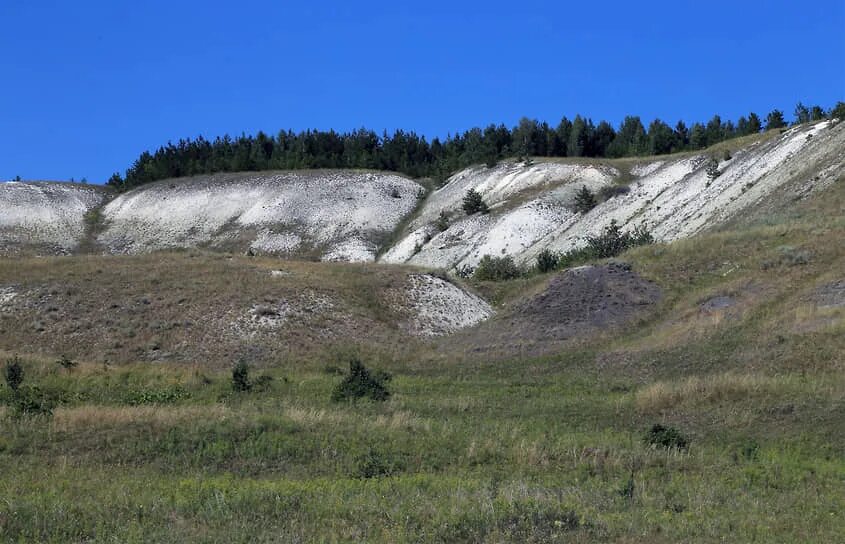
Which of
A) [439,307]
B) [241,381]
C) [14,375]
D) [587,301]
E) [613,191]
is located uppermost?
[613,191]

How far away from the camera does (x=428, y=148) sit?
396 ft

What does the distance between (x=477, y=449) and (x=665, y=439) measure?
377 cm

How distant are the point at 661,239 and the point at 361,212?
36.4 metres

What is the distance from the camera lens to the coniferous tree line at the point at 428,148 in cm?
10581

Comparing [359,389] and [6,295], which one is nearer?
[359,389]

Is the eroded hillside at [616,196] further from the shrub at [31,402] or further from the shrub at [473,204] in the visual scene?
the shrub at [31,402]

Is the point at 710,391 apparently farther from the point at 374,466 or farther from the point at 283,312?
the point at 283,312

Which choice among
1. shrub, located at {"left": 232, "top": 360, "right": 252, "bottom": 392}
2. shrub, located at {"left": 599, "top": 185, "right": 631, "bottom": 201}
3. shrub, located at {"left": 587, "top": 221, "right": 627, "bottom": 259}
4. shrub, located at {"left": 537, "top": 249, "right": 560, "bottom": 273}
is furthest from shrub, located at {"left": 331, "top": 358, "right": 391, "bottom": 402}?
shrub, located at {"left": 599, "top": 185, "right": 631, "bottom": 201}

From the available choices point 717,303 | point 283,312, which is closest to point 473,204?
point 283,312

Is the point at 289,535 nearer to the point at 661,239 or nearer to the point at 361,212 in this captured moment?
the point at 661,239

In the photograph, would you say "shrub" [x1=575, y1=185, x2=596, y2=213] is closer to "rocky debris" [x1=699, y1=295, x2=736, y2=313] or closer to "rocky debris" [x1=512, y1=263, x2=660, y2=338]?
"rocky debris" [x1=512, y1=263, x2=660, y2=338]

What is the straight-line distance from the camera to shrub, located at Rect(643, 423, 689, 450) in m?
17.5

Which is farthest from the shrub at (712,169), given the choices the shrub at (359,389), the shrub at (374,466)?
the shrub at (374,466)

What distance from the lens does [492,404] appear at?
2425cm
